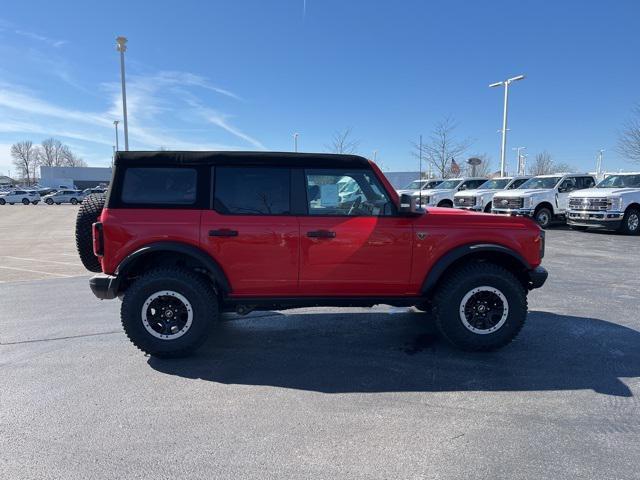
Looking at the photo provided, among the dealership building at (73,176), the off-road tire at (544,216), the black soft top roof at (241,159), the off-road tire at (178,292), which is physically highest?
the dealership building at (73,176)

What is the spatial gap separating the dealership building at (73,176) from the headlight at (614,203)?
8502 cm

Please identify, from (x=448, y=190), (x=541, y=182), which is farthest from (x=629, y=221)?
(x=448, y=190)

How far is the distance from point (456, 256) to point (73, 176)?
95.7m

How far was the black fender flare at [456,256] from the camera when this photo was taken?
415cm

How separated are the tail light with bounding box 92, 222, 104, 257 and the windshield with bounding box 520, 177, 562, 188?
17.4m

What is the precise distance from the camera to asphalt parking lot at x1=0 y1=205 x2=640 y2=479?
8.50 ft

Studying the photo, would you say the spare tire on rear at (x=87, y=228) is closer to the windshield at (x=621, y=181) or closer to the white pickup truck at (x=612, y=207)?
the white pickup truck at (x=612, y=207)

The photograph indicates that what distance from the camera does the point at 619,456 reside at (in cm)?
262

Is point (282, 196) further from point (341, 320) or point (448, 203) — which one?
point (448, 203)

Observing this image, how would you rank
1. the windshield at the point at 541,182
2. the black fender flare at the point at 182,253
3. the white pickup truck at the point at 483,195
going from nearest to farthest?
1. the black fender flare at the point at 182,253
2. the windshield at the point at 541,182
3. the white pickup truck at the point at 483,195

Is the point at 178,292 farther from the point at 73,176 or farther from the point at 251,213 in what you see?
the point at 73,176

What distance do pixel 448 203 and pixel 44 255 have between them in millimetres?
16225

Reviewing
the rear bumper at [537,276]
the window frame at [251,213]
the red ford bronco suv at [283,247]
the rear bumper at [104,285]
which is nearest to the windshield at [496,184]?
the rear bumper at [537,276]

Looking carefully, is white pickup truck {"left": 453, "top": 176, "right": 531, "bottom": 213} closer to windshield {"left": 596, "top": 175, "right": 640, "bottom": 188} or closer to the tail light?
windshield {"left": 596, "top": 175, "right": 640, "bottom": 188}
